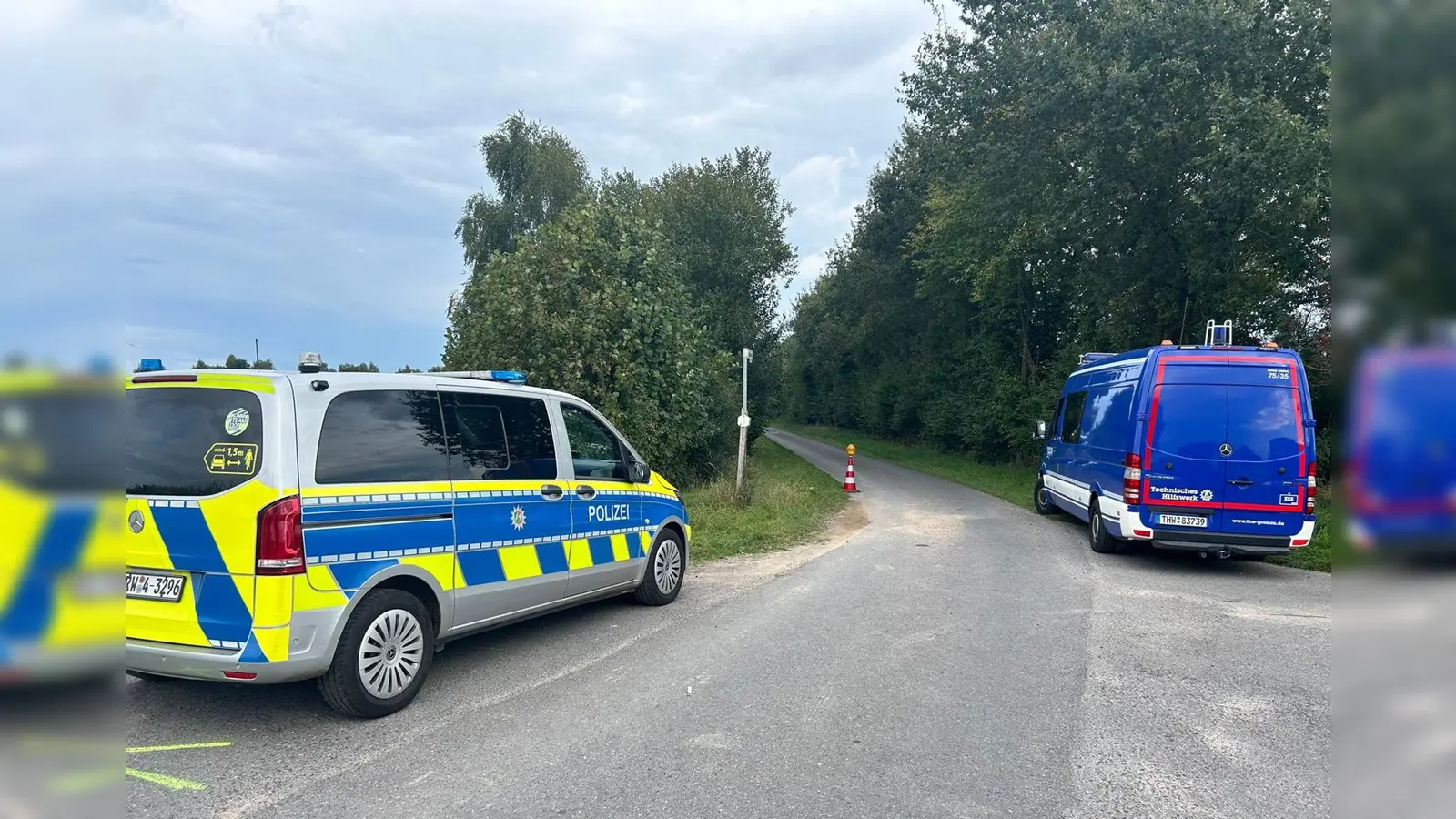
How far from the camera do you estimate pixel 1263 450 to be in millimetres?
8953

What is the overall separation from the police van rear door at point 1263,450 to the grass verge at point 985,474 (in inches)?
19.2

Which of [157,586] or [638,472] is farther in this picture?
[638,472]

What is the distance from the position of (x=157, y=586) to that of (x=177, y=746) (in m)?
0.81

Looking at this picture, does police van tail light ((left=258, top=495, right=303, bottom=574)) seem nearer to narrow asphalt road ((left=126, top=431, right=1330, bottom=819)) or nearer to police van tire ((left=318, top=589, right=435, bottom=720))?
police van tire ((left=318, top=589, right=435, bottom=720))

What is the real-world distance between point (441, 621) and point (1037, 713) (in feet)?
11.7

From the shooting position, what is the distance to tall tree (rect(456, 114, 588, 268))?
3553 centimetres

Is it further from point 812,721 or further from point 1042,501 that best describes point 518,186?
point 812,721

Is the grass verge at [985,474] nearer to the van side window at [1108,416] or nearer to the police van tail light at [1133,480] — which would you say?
the police van tail light at [1133,480]

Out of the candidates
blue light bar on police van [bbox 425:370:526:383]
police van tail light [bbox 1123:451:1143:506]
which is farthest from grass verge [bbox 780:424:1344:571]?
blue light bar on police van [bbox 425:370:526:383]

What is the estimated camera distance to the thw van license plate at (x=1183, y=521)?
9.16 m

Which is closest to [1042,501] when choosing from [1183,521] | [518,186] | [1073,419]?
[1073,419]

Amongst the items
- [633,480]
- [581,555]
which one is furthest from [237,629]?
[633,480]

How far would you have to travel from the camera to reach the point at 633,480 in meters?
7.18
